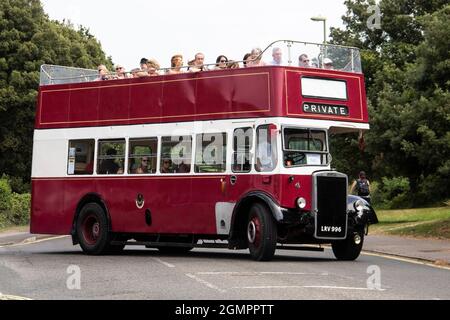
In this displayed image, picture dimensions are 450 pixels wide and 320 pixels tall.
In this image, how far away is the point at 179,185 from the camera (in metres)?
19.7

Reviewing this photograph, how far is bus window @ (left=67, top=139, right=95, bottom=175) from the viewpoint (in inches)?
852

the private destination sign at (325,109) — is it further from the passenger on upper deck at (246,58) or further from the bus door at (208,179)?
the bus door at (208,179)

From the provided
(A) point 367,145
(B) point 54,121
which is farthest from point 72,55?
(B) point 54,121

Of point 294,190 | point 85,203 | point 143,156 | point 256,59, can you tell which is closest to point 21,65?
point 85,203

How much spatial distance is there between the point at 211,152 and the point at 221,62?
6.22 feet

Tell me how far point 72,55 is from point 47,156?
31.1 metres

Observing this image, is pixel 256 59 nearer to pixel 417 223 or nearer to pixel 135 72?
pixel 135 72

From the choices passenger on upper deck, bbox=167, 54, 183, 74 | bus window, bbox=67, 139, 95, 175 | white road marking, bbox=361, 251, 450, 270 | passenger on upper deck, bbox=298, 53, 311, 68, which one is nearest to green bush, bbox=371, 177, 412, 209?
white road marking, bbox=361, 251, 450, 270

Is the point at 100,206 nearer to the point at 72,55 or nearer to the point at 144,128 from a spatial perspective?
the point at 144,128

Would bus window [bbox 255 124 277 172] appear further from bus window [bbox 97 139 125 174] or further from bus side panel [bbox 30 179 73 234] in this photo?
bus side panel [bbox 30 179 73 234]

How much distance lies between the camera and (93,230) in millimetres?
21438

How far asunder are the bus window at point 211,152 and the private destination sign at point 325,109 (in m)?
1.72

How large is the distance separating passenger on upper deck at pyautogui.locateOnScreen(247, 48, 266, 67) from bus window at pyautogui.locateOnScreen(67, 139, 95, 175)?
4.64 m

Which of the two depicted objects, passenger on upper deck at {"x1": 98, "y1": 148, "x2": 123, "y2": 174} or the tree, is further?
the tree
